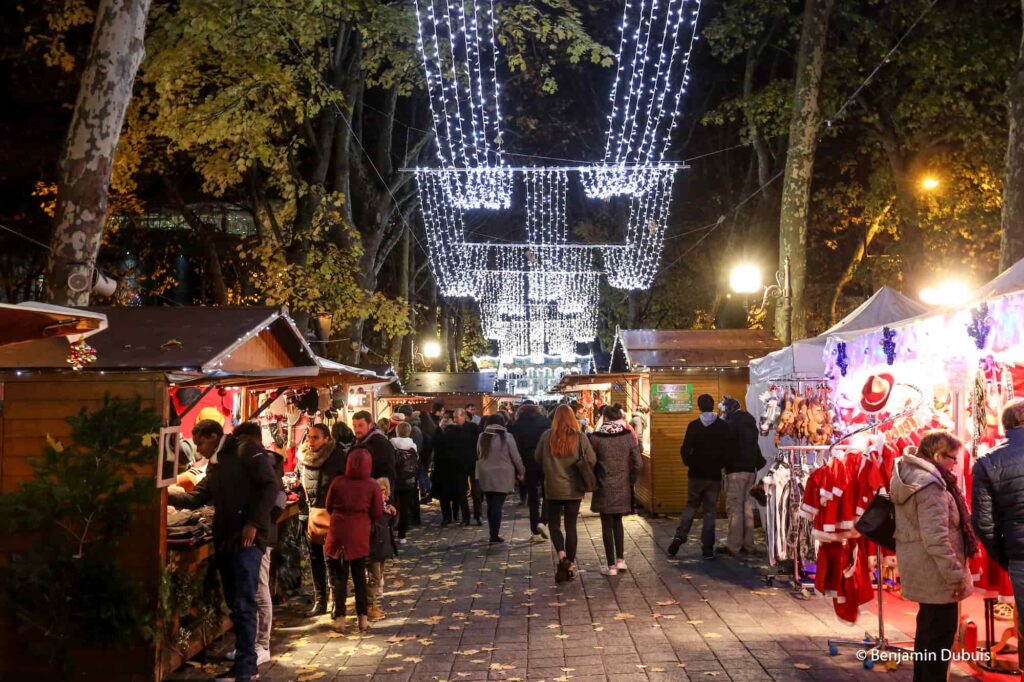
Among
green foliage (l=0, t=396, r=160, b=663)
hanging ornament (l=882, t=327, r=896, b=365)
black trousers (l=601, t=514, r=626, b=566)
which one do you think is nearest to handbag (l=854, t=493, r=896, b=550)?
hanging ornament (l=882, t=327, r=896, b=365)

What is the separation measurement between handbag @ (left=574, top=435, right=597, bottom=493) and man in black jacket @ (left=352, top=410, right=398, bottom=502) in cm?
223

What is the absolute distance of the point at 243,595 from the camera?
6773mm

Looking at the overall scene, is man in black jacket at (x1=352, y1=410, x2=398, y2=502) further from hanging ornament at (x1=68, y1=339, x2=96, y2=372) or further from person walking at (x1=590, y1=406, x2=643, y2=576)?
hanging ornament at (x1=68, y1=339, x2=96, y2=372)

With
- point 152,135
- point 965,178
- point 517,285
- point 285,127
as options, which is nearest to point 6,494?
point 285,127

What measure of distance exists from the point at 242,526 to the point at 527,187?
901 inches

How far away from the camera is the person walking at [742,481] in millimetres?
11719

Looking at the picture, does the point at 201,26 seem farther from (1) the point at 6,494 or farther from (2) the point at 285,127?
(1) the point at 6,494

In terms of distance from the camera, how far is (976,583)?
6.68m

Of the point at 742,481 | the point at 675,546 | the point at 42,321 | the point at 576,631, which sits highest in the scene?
the point at 42,321

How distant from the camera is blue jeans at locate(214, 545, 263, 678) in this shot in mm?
Result: 6695

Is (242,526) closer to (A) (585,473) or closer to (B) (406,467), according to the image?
(A) (585,473)

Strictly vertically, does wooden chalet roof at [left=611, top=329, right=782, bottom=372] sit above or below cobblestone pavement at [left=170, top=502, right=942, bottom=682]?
above

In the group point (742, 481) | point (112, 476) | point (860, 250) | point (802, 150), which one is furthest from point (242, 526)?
point (860, 250)

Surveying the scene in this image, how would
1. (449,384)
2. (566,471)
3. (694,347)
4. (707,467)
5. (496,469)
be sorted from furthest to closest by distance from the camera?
1. (449,384)
2. (694,347)
3. (496,469)
4. (707,467)
5. (566,471)
